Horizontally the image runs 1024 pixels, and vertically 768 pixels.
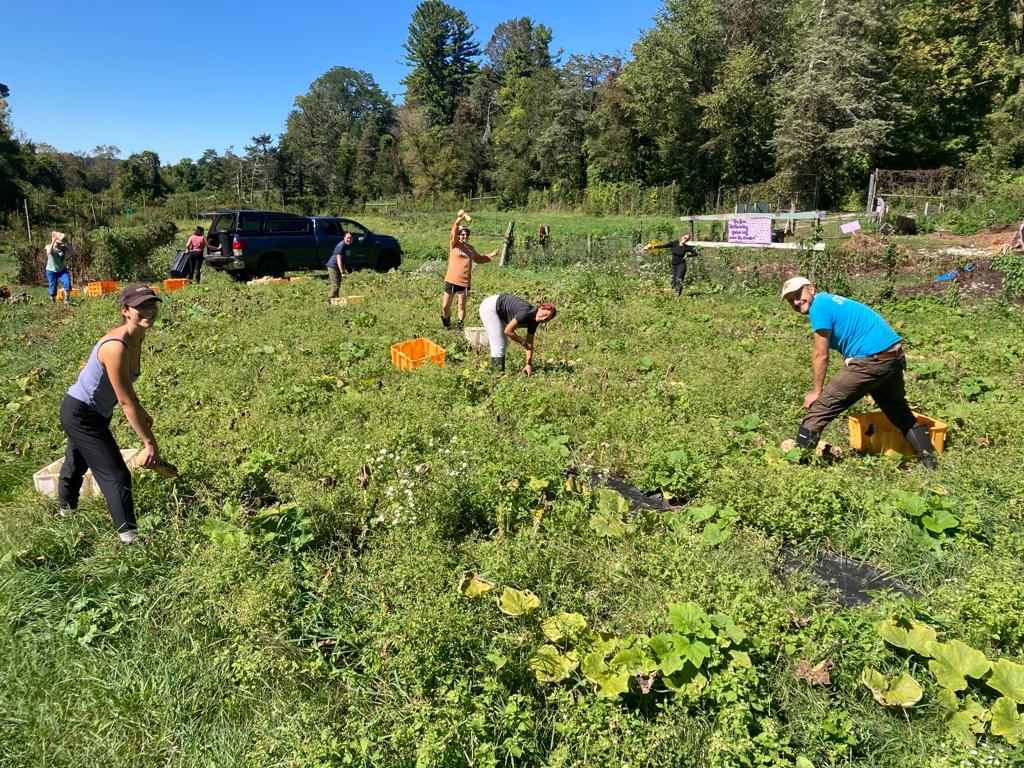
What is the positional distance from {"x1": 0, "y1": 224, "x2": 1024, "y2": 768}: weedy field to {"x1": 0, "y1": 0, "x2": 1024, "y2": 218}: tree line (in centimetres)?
2672

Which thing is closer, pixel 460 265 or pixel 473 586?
pixel 473 586

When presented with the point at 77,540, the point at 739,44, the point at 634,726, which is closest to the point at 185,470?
the point at 77,540

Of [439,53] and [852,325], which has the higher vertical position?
[439,53]

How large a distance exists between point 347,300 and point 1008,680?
10756 millimetres

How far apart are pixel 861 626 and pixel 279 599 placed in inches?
111

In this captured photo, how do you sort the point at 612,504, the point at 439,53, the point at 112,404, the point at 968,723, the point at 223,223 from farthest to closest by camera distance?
1. the point at 439,53
2. the point at 223,223
3. the point at 612,504
4. the point at 112,404
5. the point at 968,723

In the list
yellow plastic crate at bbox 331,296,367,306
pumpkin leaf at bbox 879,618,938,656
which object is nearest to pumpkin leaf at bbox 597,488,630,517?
pumpkin leaf at bbox 879,618,938,656

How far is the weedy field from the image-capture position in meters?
2.46

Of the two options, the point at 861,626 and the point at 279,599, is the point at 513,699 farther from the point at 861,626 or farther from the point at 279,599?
the point at 861,626

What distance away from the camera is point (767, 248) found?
43.7 ft

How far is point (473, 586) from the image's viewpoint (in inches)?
118

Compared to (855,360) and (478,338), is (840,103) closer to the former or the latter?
(478,338)

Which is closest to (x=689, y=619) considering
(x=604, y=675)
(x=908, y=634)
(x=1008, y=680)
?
(x=604, y=675)

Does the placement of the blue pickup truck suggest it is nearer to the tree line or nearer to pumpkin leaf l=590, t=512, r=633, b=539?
pumpkin leaf l=590, t=512, r=633, b=539
